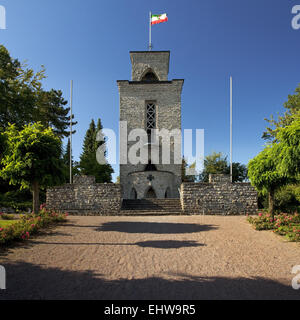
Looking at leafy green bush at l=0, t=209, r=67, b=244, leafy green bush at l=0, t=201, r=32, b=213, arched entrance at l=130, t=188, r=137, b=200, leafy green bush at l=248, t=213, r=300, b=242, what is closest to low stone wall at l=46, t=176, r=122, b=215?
leafy green bush at l=0, t=201, r=32, b=213

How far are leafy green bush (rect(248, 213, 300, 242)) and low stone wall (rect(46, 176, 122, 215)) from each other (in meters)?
8.47

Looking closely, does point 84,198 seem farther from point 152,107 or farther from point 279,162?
point 152,107

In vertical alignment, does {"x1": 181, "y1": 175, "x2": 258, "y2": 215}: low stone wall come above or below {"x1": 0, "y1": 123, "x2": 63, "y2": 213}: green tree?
below

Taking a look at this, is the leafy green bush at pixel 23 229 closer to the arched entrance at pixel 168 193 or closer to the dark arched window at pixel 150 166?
the arched entrance at pixel 168 193

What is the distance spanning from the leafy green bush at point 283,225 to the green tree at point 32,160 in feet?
31.5

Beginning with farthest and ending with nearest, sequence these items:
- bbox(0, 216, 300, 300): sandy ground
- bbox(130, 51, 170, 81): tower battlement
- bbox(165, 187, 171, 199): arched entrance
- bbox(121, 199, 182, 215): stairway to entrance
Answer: bbox(130, 51, 170, 81): tower battlement, bbox(165, 187, 171, 199): arched entrance, bbox(121, 199, 182, 215): stairway to entrance, bbox(0, 216, 300, 300): sandy ground

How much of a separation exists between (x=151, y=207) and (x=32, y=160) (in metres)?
8.13

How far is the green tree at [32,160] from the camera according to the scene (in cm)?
858

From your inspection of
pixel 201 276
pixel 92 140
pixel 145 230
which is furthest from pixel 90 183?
pixel 92 140

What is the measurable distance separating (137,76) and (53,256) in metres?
22.5

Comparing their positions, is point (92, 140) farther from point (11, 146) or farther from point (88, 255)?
point (88, 255)

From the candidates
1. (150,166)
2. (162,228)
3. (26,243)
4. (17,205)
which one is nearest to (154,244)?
(162,228)

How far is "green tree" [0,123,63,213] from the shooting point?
28.1 feet

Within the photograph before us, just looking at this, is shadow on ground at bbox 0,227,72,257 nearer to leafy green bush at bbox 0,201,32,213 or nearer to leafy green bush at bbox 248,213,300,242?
leafy green bush at bbox 0,201,32,213
